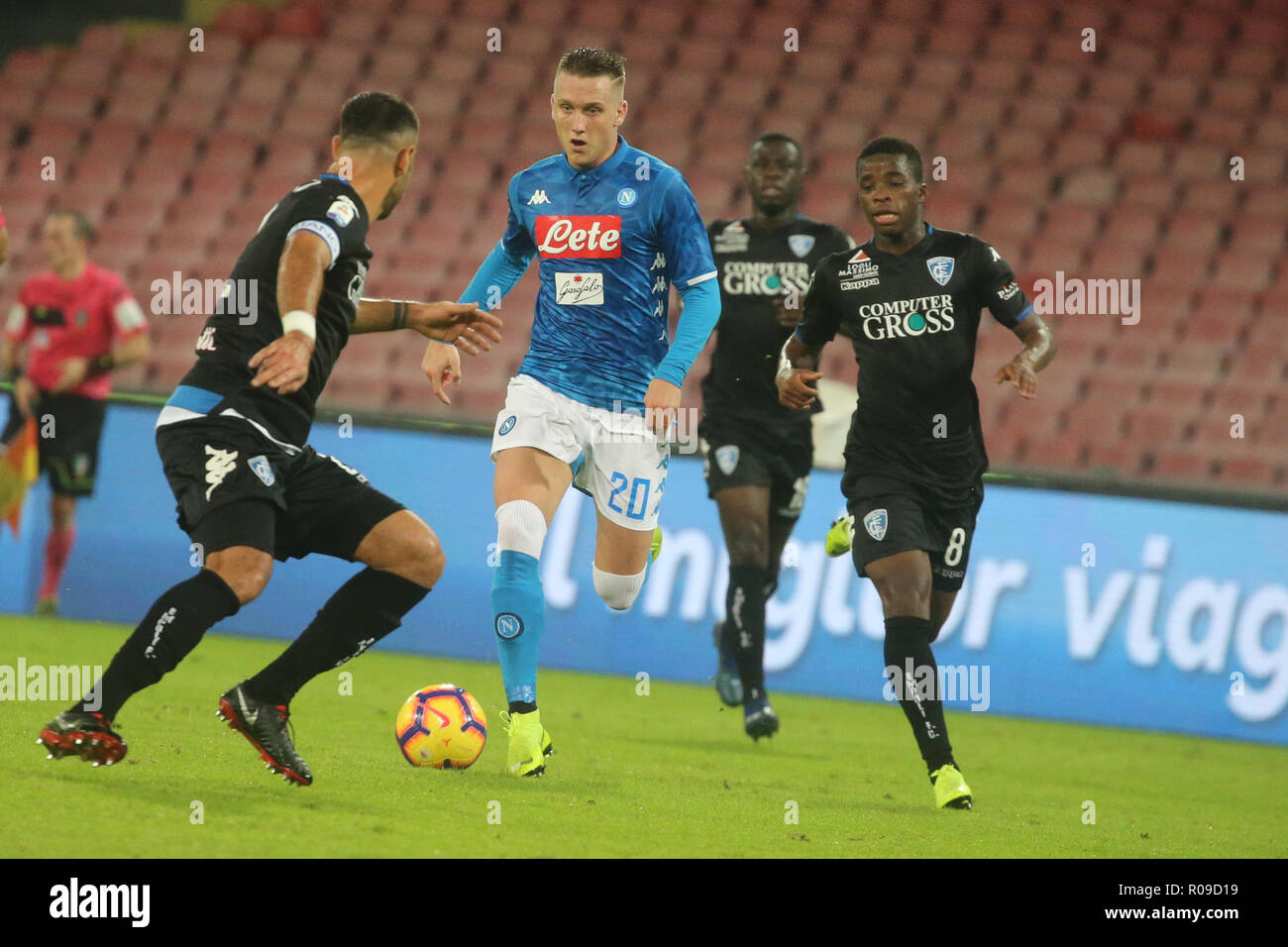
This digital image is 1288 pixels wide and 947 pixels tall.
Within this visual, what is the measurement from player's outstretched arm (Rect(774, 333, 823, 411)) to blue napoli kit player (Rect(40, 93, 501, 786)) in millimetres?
1279

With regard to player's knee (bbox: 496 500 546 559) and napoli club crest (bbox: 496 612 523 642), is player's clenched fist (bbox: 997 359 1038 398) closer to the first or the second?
player's knee (bbox: 496 500 546 559)

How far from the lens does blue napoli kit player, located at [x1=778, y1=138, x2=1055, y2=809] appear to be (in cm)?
604

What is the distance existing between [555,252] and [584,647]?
4.10 metres

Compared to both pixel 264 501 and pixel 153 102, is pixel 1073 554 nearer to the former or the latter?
pixel 264 501

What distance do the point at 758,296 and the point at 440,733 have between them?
318cm

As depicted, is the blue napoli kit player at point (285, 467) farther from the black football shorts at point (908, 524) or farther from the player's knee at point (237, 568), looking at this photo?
the black football shorts at point (908, 524)

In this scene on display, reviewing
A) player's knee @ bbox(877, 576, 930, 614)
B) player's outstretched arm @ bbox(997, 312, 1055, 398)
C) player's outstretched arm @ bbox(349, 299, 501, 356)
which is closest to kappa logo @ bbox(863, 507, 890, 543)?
player's knee @ bbox(877, 576, 930, 614)

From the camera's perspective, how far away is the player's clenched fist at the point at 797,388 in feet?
20.5

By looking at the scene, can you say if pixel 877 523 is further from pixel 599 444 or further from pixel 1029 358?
pixel 599 444

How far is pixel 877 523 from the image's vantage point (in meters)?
6.05

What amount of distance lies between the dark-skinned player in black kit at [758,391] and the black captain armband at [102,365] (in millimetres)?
4131
